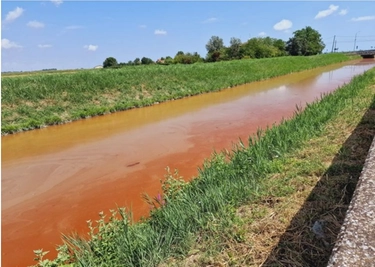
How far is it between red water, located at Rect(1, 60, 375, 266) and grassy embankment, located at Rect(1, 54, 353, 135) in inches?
37.6

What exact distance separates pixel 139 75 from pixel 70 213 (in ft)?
41.6

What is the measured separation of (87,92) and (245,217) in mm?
11527

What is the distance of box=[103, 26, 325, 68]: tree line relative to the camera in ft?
153

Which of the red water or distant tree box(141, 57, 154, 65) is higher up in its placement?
distant tree box(141, 57, 154, 65)

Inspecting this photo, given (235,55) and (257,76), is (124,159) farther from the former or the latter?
(235,55)

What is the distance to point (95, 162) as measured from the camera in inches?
239

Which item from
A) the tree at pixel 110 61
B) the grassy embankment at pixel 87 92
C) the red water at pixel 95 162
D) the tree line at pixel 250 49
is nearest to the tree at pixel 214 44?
the tree line at pixel 250 49

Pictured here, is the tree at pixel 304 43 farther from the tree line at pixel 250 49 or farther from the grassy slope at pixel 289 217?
the grassy slope at pixel 289 217

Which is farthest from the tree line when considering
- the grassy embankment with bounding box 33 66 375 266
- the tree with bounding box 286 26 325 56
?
the grassy embankment with bounding box 33 66 375 266

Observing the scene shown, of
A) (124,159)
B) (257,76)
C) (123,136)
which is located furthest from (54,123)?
(257,76)

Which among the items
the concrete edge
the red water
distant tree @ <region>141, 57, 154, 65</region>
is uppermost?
distant tree @ <region>141, 57, 154, 65</region>

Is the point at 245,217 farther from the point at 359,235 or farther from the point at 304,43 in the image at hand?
the point at 304,43

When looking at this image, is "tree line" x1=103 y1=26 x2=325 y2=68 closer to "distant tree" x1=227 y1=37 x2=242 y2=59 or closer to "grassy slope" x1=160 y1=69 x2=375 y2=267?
"distant tree" x1=227 y1=37 x2=242 y2=59

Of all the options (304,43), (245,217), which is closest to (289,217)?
(245,217)
